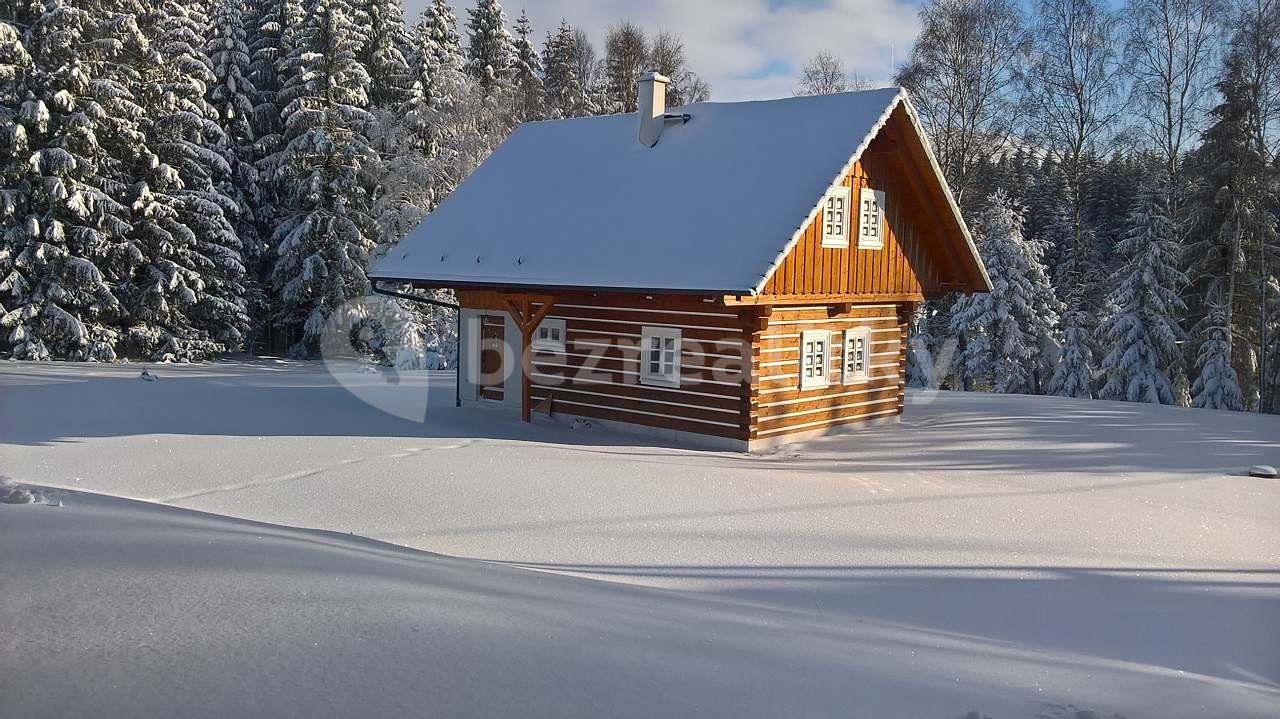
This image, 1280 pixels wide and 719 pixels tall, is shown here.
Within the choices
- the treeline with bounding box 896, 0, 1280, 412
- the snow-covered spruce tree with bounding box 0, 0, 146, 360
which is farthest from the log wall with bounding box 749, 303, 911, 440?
the snow-covered spruce tree with bounding box 0, 0, 146, 360

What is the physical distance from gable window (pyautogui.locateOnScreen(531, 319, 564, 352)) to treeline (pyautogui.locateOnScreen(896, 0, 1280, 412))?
18446 mm

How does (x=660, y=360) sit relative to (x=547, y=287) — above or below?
below

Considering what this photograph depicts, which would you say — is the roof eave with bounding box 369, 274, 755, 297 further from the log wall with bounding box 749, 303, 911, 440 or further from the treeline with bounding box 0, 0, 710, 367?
the treeline with bounding box 0, 0, 710, 367

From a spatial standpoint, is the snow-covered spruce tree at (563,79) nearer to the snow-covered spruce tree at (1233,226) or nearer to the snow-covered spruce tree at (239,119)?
the snow-covered spruce tree at (239,119)

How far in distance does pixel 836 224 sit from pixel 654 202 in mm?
3592

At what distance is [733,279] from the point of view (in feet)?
48.7

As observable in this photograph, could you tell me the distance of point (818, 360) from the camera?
59.9 ft

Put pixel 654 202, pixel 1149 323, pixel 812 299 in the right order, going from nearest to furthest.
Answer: pixel 812 299, pixel 654 202, pixel 1149 323

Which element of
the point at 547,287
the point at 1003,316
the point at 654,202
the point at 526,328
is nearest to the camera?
the point at 547,287

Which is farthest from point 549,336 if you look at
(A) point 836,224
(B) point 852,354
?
(B) point 852,354

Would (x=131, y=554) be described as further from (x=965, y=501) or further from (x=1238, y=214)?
(x=1238, y=214)

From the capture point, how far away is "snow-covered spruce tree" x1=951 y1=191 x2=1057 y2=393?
3341cm

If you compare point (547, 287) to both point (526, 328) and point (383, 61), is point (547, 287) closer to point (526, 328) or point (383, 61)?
point (526, 328)

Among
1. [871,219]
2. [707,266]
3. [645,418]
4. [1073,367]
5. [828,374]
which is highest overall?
[871,219]
